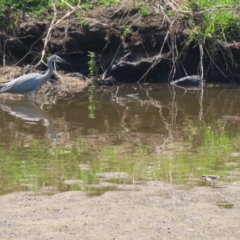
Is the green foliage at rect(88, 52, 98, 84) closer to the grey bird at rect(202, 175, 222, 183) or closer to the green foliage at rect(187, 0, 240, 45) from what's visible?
the green foliage at rect(187, 0, 240, 45)

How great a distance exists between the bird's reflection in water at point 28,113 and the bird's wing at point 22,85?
1.10ft

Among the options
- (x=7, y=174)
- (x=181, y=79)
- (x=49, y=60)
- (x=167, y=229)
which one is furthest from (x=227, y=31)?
(x=167, y=229)

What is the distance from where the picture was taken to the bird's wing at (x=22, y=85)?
12562 millimetres

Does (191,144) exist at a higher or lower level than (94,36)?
lower

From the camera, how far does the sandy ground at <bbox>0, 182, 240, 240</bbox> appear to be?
16.6 feet

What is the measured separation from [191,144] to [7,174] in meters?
2.62

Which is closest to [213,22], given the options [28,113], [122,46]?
[122,46]

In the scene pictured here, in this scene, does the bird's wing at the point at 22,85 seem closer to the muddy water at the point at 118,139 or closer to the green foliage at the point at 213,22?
the muddy water at the point at 118,139

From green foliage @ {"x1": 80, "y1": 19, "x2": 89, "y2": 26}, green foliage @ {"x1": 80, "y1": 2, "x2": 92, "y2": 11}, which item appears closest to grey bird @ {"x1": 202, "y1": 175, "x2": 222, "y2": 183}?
green foliage @ {"x1": 80, "y1": 19, "x2": 89, "y2": 26}

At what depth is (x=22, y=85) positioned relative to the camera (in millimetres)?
12578

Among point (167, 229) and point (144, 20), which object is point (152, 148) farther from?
point (144, 20)

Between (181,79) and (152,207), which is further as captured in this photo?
(181,79)

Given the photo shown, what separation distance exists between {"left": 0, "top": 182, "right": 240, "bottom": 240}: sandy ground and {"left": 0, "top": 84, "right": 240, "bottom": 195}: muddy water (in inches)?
12.3

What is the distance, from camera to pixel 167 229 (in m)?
5.15
